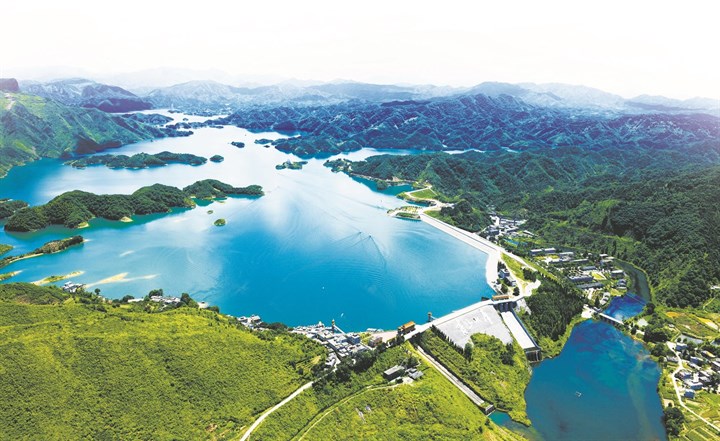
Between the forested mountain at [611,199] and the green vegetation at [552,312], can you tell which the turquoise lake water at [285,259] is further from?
Answer: the forested mountain at [611,199]

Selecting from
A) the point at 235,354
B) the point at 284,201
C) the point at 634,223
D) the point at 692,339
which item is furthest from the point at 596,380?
the point at 284,201

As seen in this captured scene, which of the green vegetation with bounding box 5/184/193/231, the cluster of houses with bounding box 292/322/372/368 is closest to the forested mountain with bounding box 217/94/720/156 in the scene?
the green vegetation with bounding box 5/184/193/231

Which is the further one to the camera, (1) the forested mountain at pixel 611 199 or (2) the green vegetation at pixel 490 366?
(1) the forested mountain at pixel 611 199

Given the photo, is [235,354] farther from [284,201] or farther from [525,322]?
[284,201]

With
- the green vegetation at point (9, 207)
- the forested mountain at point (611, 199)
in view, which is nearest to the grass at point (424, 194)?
the forested mountain at point (611, 199)

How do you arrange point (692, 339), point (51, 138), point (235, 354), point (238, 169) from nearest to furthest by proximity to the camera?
point (235, 354), point (692, 339), point (238, 169), point (51, 138)

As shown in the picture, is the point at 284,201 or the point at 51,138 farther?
the point at 51,138

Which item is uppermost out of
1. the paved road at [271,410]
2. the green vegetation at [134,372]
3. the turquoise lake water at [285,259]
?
the green vegetation at [134,372]

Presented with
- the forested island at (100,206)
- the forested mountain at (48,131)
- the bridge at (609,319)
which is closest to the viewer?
the bridge at (609,319)
